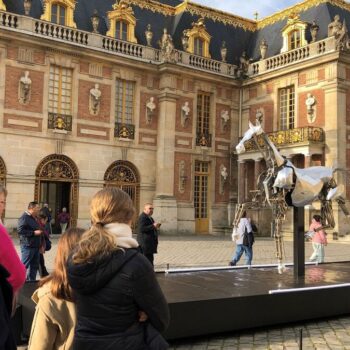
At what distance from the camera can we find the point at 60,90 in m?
20.5

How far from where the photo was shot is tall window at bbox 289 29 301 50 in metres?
23.3

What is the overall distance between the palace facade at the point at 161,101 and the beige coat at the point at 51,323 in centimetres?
1687

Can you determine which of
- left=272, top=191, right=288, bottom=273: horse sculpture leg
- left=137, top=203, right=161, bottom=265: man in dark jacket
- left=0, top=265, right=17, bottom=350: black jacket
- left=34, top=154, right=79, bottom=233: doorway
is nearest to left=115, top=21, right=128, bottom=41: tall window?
left=34, top=154, right=79, bottom=233: doorway

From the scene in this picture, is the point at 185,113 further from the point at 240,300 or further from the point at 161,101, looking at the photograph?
the point at 240,300

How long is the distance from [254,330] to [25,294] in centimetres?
266

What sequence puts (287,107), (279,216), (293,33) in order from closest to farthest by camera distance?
(279,216)
(287,107)
(293,33)

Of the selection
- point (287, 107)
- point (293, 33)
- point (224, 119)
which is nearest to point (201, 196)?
point (224, 119)

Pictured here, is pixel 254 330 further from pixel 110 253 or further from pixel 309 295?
pixel 110 253

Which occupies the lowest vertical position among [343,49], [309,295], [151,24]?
[309,295]

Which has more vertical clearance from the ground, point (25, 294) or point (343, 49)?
point (343, 49)

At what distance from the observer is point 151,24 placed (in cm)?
2412

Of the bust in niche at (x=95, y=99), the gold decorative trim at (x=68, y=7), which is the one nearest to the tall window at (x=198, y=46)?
the bust in niche at (x=95, y=99)

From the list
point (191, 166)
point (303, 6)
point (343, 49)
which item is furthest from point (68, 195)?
point (303, 6)

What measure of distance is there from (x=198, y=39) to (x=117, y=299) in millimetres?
23548
